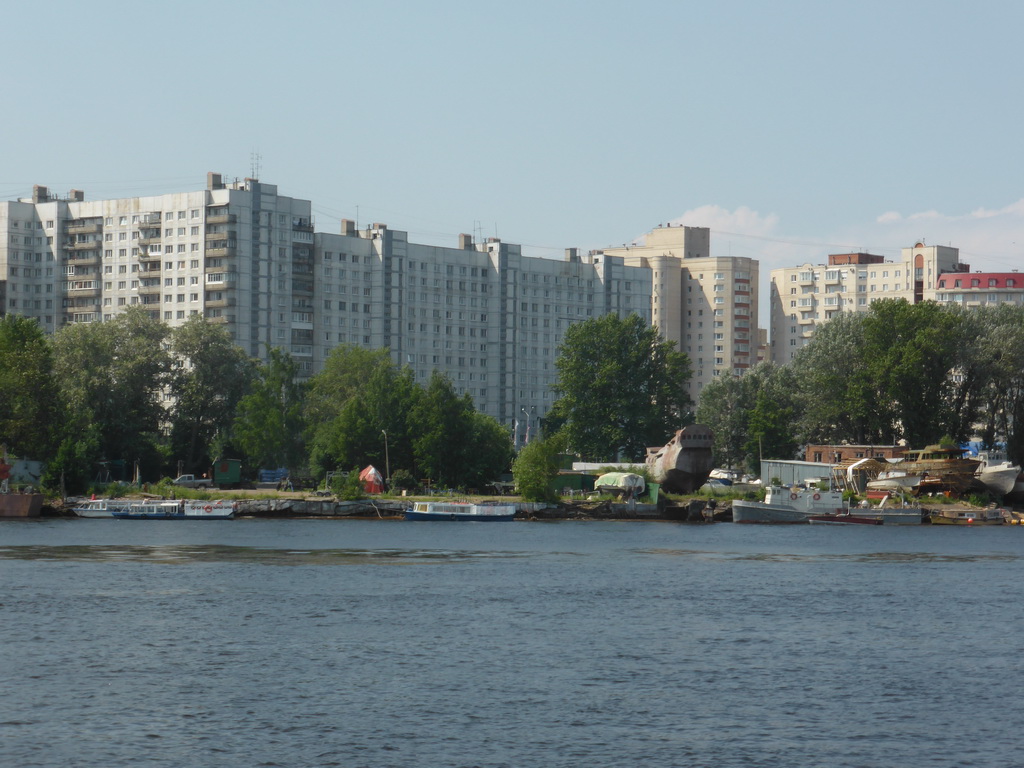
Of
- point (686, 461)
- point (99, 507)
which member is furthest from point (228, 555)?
point (686, 461)

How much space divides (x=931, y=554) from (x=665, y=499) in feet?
138

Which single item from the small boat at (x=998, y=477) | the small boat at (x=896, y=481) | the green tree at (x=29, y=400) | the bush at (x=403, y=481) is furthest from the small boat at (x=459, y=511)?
the small boat at (x=998, y=477)

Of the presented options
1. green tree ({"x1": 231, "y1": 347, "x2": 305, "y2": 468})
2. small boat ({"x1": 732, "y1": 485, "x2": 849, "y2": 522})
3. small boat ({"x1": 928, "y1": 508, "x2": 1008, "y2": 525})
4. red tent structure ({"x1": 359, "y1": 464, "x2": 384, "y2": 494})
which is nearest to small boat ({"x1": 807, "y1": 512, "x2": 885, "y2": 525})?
small boat ({"x1": 732, "y1": 485, "x2": 849, "y2": 522})

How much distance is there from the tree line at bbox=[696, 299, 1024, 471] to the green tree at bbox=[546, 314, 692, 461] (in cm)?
1104

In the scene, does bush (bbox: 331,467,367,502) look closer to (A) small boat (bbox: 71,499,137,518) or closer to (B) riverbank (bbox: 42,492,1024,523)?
(B) riverbank (bbox: 42,492,1024,523)

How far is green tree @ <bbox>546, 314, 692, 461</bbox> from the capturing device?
156875 mm

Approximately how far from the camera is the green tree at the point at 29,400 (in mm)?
125875

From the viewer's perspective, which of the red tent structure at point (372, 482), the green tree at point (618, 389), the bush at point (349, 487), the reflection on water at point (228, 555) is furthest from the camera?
the green tree at point (618, 389)

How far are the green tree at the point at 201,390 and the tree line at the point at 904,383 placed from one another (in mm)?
57778

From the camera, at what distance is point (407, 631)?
52.8 meters

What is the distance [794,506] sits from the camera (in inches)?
4985

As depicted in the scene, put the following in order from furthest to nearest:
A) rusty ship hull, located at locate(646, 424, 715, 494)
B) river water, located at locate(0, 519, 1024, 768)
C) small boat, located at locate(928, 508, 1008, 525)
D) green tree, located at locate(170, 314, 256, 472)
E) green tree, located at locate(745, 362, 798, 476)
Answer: green tree, located at locate(170, 314, 256, 472) → green tree, located at locate(745, 362, 798, 476) → rusty ship hull, located at locate(646, 424, 715, 494) → small boat, located at locate(928, 508, 1008, 525) → river water, located at locate(0, 519, 1024, 768)

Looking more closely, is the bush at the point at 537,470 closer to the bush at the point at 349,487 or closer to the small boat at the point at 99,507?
the bush at the point at 349,487

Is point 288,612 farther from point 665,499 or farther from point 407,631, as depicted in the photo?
point 665,499
